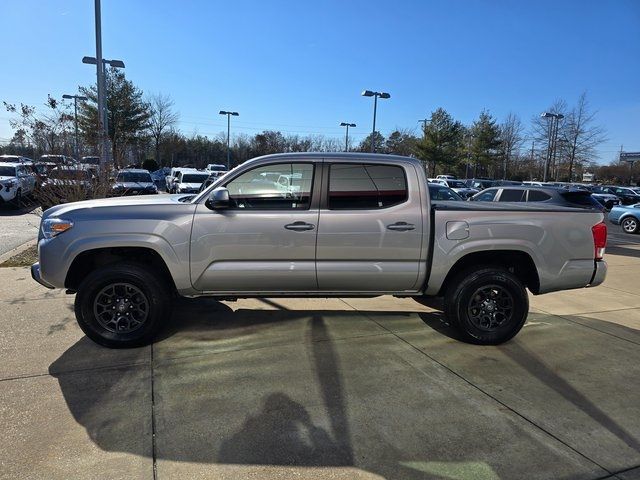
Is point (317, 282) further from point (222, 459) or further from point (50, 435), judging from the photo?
point (50, 435)

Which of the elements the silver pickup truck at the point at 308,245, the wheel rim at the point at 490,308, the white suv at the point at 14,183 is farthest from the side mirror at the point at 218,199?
the white suv at the point at 14,183

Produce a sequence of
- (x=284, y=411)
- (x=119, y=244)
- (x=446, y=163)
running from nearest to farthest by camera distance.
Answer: (x=284, y=411) < (x=119, y=244) < (x=446, y=163)

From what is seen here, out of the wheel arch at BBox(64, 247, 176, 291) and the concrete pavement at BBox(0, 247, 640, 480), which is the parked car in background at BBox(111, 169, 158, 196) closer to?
the concrete pavement at BBox(0, 247, 640, 480)

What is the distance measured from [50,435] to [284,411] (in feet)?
5.03

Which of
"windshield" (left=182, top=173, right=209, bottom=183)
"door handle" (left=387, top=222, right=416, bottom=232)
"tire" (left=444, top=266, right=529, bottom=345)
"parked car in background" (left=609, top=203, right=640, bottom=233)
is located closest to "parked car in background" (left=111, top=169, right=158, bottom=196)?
"windshield" (left=182, top=173, right=209, bottom=183)

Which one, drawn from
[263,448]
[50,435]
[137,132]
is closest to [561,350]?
[263,448]

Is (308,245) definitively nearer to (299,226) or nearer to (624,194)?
(299,226)

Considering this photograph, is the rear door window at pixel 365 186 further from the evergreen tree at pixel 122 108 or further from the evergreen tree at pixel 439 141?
the evergreen tree at pixel 439 141

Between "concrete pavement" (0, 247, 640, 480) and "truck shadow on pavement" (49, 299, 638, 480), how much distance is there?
1cm

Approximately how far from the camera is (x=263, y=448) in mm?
2996

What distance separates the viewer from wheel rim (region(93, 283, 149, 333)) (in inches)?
177

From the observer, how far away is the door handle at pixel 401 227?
177 inches

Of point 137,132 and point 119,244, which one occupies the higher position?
point 137,132

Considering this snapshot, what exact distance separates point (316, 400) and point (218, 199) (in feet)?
6.24
